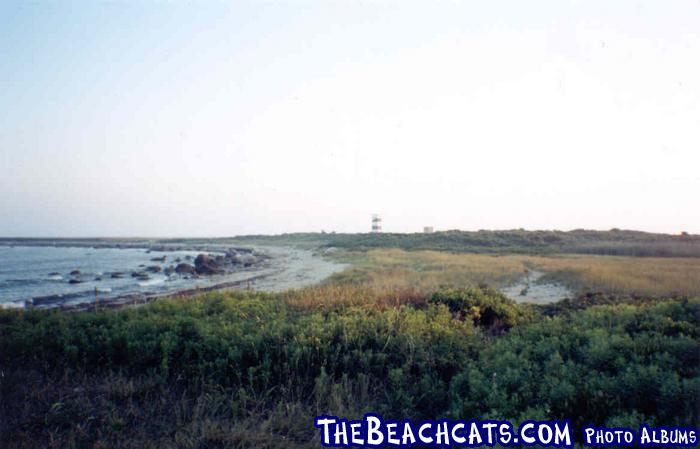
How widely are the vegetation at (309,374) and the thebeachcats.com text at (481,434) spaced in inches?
4.8

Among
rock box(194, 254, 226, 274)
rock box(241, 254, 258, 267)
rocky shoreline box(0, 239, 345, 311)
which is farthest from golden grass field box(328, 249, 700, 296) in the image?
rock box(241, 254, 258, 267)

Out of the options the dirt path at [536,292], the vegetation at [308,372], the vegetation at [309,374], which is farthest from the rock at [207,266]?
the vegetation at [309,374]

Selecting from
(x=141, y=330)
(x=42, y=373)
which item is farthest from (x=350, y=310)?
(x=42, y=373)

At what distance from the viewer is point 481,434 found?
12.3 ft

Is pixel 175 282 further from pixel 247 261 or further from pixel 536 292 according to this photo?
pixel 536 292

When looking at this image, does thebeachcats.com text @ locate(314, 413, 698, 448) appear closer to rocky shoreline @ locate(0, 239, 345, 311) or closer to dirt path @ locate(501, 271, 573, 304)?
dirt path @ locate(501, 271, 573, 304)

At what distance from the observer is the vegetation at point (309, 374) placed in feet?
13.3

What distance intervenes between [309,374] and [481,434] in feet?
8.17

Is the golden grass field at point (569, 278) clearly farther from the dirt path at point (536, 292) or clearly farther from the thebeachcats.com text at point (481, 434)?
the thebeachcats.com text at point (481, 434)

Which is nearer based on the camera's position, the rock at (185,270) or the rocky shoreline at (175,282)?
the rocky shoreline at (175,282)

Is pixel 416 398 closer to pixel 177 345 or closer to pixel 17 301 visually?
pixel 177 345


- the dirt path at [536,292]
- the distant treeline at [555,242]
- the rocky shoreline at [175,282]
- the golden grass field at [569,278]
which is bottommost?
the rocky shoreline at [175,282]

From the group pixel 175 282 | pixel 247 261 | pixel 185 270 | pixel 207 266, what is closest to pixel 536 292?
pixel 175 282

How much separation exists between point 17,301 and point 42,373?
17509 millimetres
